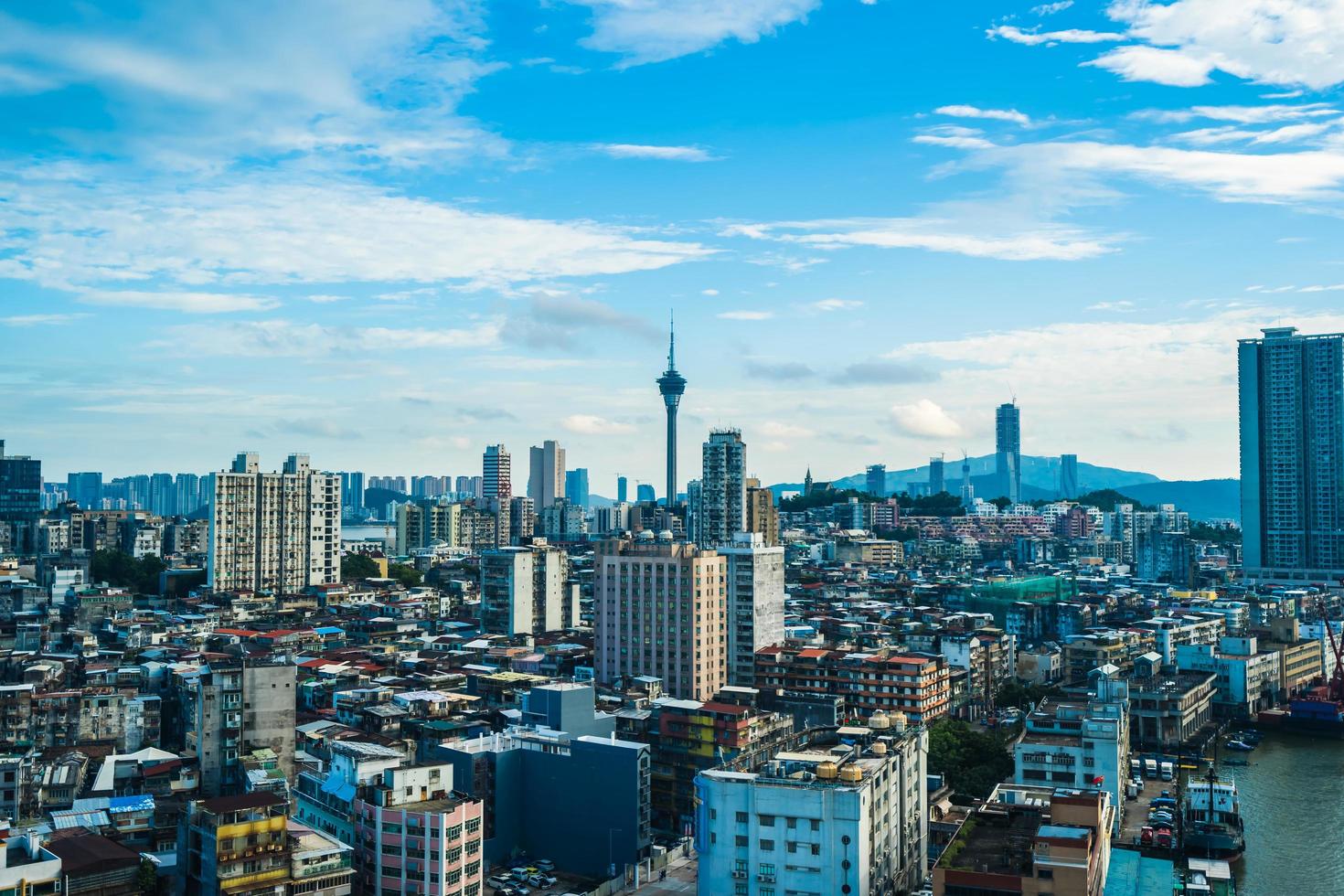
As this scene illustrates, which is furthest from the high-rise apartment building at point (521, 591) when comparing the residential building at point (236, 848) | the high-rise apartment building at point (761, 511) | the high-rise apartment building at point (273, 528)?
the residential building at point (236, 848)

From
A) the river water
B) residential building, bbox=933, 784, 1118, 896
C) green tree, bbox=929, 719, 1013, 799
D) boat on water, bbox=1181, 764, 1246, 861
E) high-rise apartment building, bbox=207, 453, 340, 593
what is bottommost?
the river water

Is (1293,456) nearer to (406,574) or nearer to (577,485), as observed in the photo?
(406,574)

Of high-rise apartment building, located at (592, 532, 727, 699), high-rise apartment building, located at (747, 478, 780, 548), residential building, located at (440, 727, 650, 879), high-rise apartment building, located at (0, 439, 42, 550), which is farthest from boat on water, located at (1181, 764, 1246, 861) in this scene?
high-rise apartment building, located at (0, 439, 42, 550)

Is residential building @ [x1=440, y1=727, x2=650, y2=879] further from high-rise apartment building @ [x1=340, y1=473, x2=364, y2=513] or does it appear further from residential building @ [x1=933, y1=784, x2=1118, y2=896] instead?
high-rise apartment building @ [x1=340, y1=473, x2=364, y2=513]

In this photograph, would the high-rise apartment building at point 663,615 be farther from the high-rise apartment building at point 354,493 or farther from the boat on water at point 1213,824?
the high-rise apartment building at point 354,493

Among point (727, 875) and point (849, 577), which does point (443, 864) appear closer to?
point (727, 875)

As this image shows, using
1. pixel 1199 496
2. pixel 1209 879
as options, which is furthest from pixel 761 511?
pixel 1199 496
